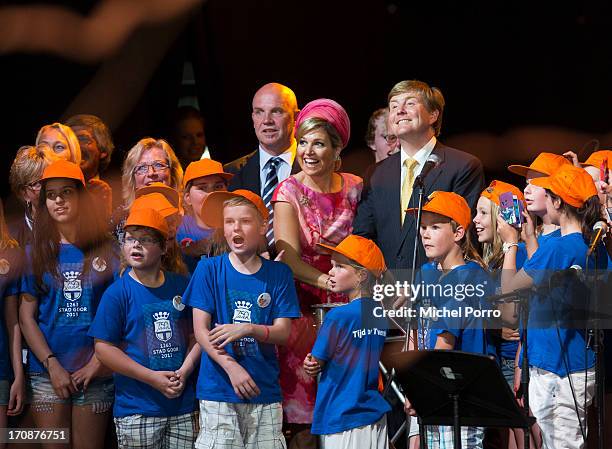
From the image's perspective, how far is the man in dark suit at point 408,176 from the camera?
362 centimetres

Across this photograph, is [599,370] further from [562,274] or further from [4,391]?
[4,391]

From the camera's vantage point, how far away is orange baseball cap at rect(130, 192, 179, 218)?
3.58 metres

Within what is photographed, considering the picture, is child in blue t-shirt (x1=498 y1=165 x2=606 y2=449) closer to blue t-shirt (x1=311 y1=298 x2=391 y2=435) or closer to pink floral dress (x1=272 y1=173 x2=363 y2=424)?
blue t-shirt (x1=311 y1=298 x2=391 y2=435)

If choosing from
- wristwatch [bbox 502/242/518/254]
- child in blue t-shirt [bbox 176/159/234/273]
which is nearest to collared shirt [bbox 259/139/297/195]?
child in blue t-shirt [bbox 176/159/234/273]

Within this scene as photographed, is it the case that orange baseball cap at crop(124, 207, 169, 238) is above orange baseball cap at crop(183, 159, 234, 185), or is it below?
below

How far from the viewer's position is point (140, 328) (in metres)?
3.38

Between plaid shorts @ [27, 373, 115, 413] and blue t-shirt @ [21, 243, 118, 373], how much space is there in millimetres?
48

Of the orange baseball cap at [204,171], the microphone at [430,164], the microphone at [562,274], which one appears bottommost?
the microphone at [562,274]

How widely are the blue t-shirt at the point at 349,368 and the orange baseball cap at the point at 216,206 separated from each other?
20.1 inches

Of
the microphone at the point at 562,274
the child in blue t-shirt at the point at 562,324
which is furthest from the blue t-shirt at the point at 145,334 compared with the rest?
the microphone at the point at 562,274

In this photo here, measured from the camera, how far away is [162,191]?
388 centimetres

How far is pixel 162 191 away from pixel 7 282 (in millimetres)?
721

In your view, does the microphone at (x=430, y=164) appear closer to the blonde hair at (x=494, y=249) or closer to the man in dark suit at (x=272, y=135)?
the blonde hair at (x=494, y=249)

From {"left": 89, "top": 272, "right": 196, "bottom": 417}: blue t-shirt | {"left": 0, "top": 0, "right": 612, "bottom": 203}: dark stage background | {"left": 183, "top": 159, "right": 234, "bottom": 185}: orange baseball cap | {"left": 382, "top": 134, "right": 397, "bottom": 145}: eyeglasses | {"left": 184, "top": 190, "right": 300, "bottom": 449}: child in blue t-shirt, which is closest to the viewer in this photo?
{"left": 184, "top": 190, "right": 300, "bottom": 449}: child in blue t-shirt
